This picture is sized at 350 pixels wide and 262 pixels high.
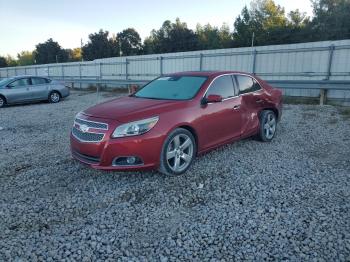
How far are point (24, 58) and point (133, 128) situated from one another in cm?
12200

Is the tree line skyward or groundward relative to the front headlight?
skyward

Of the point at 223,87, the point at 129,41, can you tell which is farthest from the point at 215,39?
the point at 223,87

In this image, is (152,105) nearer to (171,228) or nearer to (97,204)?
(97,204)

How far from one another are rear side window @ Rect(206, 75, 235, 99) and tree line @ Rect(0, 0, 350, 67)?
1602 inches

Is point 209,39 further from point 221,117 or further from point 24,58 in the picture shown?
point 24,58

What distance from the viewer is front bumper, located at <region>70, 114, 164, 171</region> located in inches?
159

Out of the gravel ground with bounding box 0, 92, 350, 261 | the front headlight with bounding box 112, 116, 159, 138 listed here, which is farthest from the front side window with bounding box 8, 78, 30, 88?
the front headlight with bounding box 112, 116, 159, 138

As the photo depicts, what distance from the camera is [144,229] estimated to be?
10.7ft

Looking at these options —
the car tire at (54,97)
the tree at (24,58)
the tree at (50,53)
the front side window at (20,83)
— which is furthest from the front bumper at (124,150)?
the tree at (24,58)

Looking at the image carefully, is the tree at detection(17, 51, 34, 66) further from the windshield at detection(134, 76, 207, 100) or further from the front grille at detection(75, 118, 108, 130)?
the front grille at detection(75, 118, 108, 130)

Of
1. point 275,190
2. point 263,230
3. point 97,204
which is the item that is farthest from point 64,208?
point 275,190

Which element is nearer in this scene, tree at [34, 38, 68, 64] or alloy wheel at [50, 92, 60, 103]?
alloy wheel at [50, 92, 60, 103]

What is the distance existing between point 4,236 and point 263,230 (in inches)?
111

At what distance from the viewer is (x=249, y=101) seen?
578 centimetres
